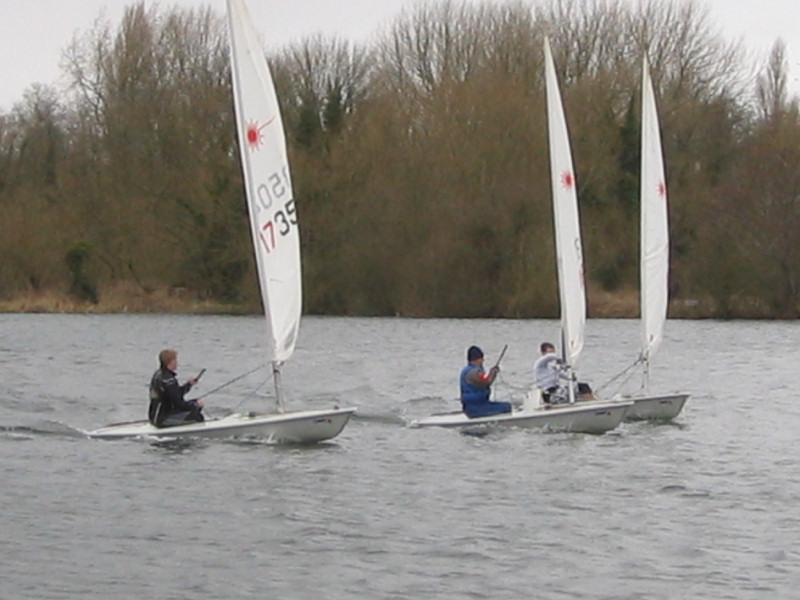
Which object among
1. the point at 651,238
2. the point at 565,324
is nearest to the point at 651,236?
the point at 651,238

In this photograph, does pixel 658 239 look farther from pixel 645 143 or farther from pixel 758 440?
pixel 758 440

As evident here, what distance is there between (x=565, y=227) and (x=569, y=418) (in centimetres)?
258

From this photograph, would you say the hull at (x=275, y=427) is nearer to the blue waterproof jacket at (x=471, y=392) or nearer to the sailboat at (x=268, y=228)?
the sailboat at (x=268, y=228)

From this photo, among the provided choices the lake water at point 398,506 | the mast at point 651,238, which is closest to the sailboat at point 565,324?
the lake water at point 398,506

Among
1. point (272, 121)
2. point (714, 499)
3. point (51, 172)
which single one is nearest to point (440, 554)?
point (714, 499)

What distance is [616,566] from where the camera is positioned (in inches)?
496

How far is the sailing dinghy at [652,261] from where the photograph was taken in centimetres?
2158

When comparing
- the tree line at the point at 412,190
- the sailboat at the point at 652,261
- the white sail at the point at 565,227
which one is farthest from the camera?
the tree line at the point at 412,190

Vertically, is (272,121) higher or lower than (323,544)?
higher

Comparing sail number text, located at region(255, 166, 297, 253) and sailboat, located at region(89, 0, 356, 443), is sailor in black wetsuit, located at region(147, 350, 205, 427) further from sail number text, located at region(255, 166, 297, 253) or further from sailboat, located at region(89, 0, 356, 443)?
sail number text, located at region(255, 166, 297, 253)

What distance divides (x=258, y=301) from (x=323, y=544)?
133ft

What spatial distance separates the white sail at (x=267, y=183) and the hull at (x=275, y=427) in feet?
2.14

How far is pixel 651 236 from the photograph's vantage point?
21.8 m

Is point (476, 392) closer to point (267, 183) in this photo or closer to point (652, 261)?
point (652, 261)
